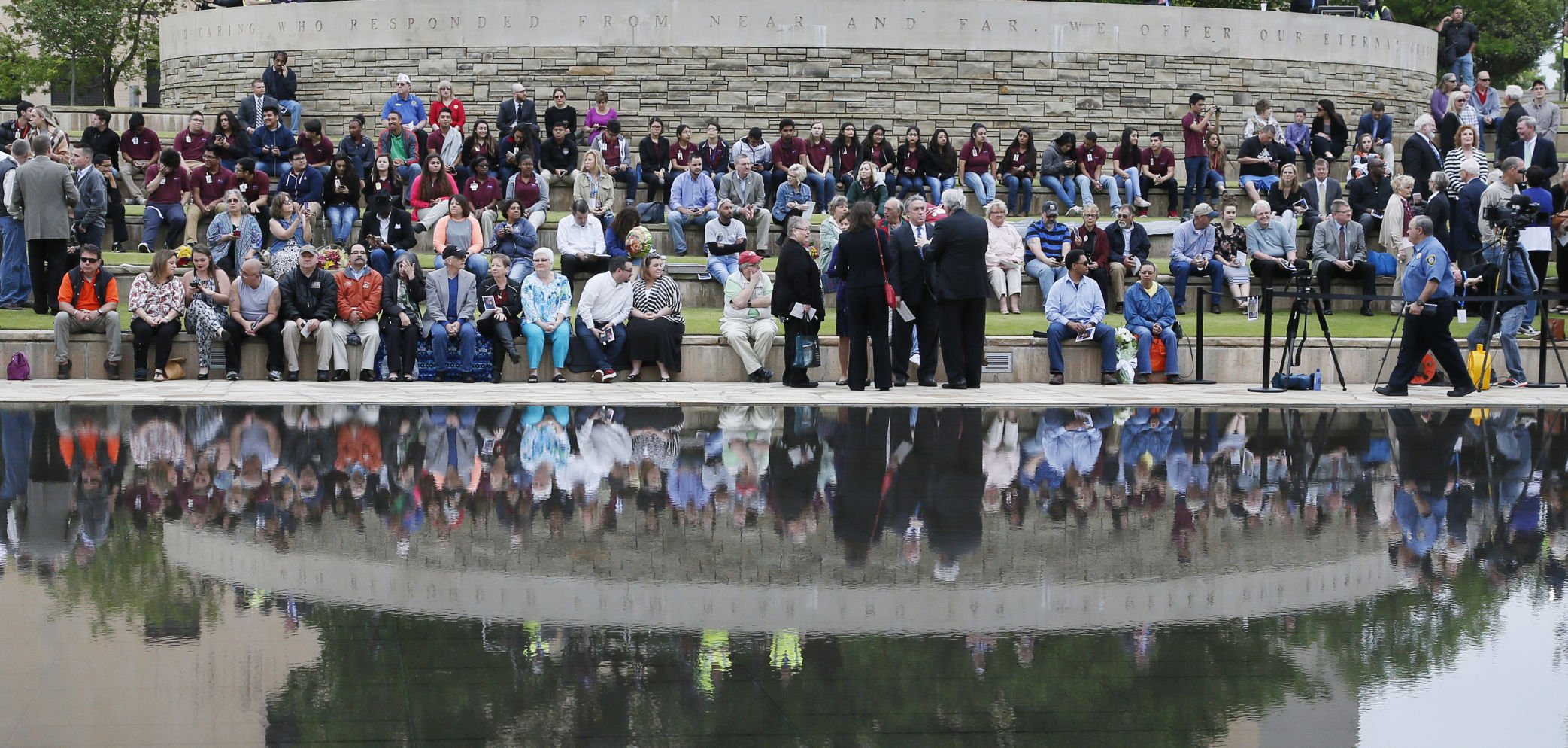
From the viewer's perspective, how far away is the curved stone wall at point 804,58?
1156 inches

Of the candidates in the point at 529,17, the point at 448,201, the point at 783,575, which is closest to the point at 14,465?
the point at 783,575

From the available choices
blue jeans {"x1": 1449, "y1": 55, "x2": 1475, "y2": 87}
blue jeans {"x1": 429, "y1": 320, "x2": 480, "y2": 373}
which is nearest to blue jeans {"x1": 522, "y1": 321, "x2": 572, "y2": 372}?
blue jeans {"x1": 429, "y1": 320, "x2": 480, "y2": 373}

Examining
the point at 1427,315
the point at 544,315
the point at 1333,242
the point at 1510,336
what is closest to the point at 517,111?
the point at 544,315

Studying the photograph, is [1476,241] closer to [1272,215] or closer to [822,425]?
[1272,215]

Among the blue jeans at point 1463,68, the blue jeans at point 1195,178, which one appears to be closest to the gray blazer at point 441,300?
the blue jeans at point 1195,178

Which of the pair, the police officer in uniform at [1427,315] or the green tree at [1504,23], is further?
the green tree at [1504,23]

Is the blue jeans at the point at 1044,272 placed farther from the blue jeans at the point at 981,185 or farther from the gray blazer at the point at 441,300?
the gray blazer at the point at 441,300

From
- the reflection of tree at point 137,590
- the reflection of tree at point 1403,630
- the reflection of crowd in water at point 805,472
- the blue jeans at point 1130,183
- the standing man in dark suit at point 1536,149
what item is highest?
the standing man in dark suit at point 1536,149

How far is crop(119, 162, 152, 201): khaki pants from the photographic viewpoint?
2208cm

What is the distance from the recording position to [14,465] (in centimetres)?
1014

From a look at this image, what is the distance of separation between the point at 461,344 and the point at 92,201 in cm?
498

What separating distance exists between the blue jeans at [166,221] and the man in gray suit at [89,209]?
124 cm

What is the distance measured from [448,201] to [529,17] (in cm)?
1144

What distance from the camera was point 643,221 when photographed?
21469 millimetres
